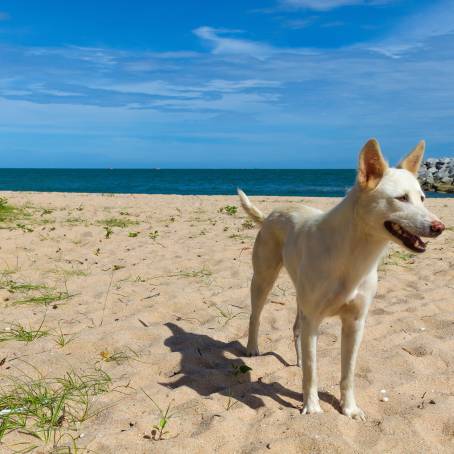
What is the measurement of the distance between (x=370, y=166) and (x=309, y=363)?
1483 mm

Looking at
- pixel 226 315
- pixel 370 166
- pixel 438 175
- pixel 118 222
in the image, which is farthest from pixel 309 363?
pixel 438 175

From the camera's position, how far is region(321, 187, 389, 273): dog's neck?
3.27 m

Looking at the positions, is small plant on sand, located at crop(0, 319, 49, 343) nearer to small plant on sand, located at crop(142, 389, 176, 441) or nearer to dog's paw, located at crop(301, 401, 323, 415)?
small plant on sand, located at crop(142, 389, 176, 441)

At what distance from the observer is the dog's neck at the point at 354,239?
3271mm

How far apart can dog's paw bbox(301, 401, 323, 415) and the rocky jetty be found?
125 feet

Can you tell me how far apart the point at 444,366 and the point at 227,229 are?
6.90m

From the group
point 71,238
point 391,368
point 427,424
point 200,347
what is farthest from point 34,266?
point 427,424

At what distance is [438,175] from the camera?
44.1 metres

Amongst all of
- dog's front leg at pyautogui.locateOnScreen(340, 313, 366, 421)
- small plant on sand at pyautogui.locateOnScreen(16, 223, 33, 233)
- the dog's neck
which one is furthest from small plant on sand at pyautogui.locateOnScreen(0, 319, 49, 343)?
small plant on sand at pyautogui.locateOnScreen(16, 223, 33, 233)

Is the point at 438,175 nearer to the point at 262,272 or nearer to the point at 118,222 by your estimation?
the point at 118,222

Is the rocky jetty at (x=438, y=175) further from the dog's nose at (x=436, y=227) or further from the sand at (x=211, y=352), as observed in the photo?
the dog's nose at (x=436, y=227)

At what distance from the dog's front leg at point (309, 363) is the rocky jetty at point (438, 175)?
3791 centimetres

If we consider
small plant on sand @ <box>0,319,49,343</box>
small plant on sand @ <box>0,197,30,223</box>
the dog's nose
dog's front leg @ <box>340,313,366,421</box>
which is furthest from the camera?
small plant on sand @ <box>0,197,30,223</box>

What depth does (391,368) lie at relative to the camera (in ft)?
13.7
